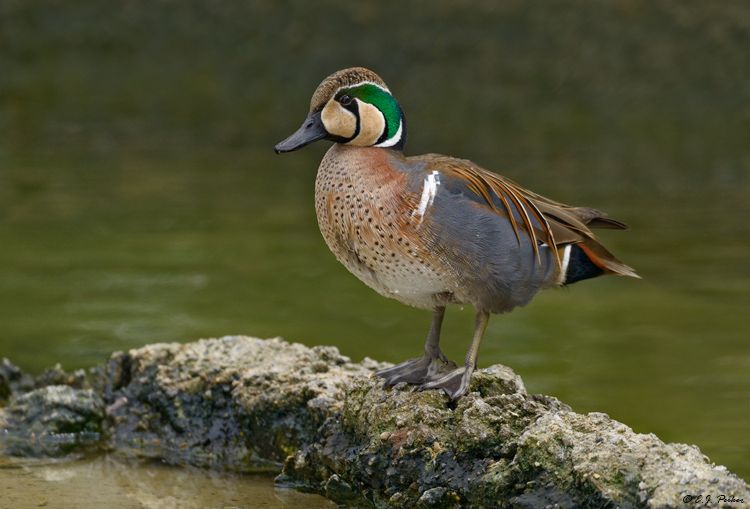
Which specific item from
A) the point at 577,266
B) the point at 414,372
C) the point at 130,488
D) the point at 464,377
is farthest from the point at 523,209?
the point at 130,488

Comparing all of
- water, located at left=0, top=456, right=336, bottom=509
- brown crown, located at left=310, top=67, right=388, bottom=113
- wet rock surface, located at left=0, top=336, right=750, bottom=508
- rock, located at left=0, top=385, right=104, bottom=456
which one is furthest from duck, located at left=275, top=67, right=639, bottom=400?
rock, located at left=0, top=385, right=104, bottom=456

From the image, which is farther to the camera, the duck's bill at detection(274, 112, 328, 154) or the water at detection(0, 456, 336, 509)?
the water at detection(0, 456, 336, 509)

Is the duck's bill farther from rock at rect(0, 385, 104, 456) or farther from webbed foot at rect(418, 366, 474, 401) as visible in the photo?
rock at rect(0, 385, 104, 456)

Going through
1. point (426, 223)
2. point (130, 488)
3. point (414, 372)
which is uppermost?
point (426, 223)

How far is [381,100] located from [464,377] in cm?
109

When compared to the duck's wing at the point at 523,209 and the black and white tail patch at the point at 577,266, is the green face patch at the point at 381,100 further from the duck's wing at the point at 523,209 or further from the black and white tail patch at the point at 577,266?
the black and white tail patch at the point at 577,266

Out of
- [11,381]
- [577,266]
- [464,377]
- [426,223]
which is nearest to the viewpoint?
[426,223]

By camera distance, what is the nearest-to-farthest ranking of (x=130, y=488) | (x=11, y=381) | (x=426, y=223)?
(x=426, y=223) < (x=130, y=488) < (x=11, y=381)

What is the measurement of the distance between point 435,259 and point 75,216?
297 inches

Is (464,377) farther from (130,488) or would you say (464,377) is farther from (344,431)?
(130,488)

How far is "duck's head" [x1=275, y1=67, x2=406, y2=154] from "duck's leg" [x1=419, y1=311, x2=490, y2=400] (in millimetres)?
782

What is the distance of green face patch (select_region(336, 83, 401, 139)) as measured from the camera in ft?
16.8

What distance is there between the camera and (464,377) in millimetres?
5109

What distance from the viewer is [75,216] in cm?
1194
